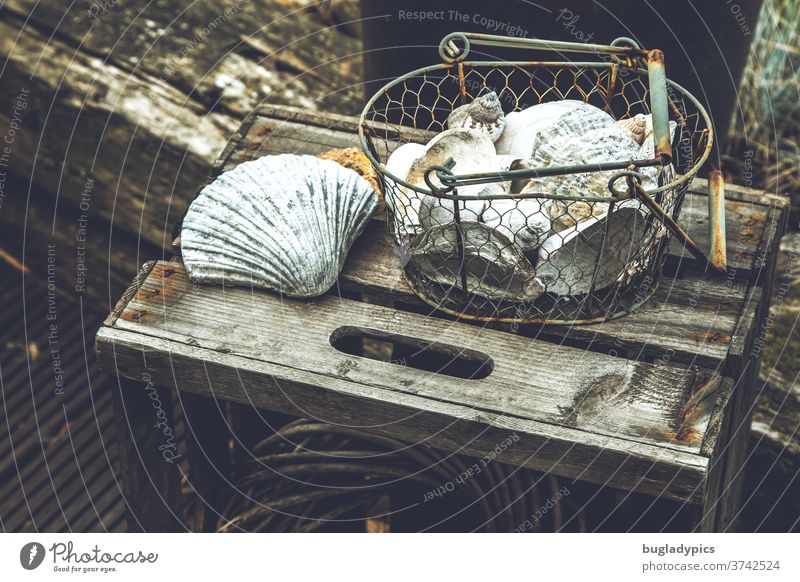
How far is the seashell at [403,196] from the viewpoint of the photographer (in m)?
1.13

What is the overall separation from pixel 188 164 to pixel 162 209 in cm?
13

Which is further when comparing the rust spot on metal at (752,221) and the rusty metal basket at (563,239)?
the rust spot on metal at (752,221)

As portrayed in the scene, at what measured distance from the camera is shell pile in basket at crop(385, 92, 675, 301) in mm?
1055

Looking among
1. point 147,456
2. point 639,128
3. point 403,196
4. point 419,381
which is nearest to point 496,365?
point 419,381

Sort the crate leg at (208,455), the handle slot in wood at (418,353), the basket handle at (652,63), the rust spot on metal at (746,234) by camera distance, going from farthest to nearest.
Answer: the crate leg at (208,455) < the rust spot on metal at (746,234) < the handle slot in wood at (418,353) < the basket handle at (652,63)

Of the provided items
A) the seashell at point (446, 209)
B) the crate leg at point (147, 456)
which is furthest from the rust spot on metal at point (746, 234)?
the crate leg at point (147, 456)

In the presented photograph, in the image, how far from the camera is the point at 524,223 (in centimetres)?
105

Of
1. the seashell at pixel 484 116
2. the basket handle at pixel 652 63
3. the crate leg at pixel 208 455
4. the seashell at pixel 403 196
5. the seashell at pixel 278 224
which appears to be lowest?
the crate leg at pixel 208 455

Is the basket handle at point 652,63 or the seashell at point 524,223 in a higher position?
the basket handle at point 652,63

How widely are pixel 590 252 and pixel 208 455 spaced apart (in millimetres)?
781

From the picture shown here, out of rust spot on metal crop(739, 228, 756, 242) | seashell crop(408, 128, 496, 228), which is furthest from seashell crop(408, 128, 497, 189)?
rust spot on metal crop(739, 228, 756, 242)

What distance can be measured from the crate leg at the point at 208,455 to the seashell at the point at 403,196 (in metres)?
0.49

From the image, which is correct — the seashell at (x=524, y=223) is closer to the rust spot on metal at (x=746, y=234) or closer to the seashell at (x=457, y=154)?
the seashell at (x=457, y=154)

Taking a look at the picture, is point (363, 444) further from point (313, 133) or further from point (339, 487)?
point (313, 133)
